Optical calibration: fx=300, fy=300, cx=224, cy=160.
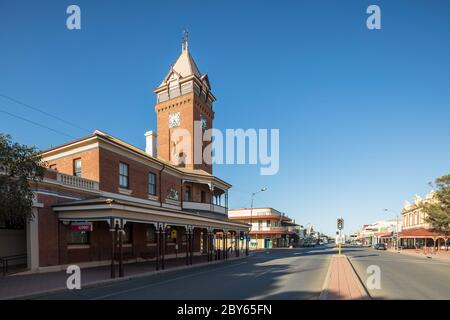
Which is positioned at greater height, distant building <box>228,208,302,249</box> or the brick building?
the brick building

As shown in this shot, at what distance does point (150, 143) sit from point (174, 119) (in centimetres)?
1053

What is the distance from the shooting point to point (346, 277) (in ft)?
43.0

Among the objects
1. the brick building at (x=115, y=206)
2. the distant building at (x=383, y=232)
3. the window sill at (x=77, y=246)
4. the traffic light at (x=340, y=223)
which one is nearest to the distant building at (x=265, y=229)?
the distant building at (x=383, y=232)

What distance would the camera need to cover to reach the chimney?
31750mm

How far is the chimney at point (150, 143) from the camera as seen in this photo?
3175 cm

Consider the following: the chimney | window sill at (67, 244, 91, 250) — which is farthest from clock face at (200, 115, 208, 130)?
window sill at (67, 244, 91, 250)

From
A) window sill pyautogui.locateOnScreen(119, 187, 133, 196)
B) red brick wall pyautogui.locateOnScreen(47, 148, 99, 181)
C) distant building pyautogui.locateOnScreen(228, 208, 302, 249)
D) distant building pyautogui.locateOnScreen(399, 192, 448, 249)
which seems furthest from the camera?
distant building pyautogui.locateOnScreen(228, 208, 302, 249)

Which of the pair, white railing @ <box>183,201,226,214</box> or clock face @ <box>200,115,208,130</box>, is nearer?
white railing @ <box>183,201,226,214</box>

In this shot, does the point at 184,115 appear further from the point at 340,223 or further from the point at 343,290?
the point at 343,290

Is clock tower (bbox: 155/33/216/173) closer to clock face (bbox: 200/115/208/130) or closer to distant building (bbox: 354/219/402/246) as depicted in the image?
clock face (bbox: 200/115/208/130)

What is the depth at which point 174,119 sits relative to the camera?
41688 millimetres

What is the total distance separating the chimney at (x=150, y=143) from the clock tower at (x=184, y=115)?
25.0ft

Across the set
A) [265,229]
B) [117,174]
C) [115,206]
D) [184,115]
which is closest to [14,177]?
[115,206]
